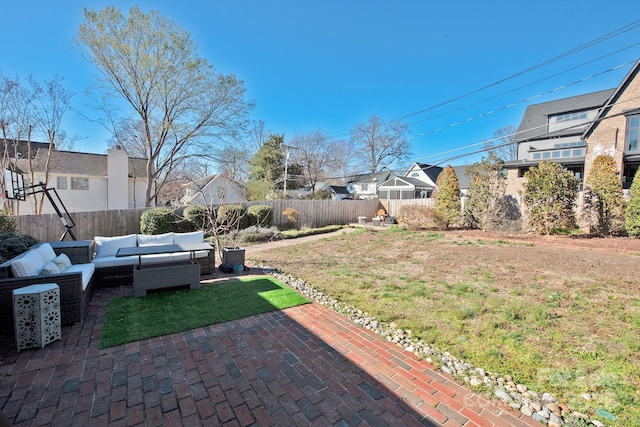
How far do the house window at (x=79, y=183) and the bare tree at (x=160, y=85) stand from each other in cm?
495

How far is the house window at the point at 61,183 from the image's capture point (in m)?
16.3

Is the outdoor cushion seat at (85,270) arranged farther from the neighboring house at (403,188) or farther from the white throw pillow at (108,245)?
the neighboring house at (403,188)

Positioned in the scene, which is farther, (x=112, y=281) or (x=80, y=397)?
(x=112, y=281)

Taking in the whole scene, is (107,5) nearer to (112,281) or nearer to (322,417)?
(112,281)

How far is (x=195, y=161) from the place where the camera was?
16188 mm

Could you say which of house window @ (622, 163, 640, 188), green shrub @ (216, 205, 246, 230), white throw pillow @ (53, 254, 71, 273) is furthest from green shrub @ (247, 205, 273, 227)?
house window @ (622, 163, 640, 188)

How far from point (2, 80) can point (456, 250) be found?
53.4 feet

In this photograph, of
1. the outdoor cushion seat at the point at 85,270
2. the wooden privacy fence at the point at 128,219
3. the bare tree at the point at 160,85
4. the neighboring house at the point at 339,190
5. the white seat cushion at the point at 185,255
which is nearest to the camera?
the outdoor cushion seat at the point at 85,270

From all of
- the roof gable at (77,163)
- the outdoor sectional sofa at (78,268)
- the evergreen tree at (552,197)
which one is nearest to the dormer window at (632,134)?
the evergreen tree at (552,197)

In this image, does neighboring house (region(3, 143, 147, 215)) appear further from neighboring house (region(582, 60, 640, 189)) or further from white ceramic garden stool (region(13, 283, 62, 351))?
neighboring house (region(582, 60, 640, 189))

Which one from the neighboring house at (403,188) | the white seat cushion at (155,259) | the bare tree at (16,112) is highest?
the bare tree at (16,112)

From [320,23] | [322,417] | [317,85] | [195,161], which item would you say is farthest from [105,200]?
[322,417]

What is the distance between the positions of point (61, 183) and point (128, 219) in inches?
407

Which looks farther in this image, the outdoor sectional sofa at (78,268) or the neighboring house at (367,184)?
the neighboring house at (367,184)
